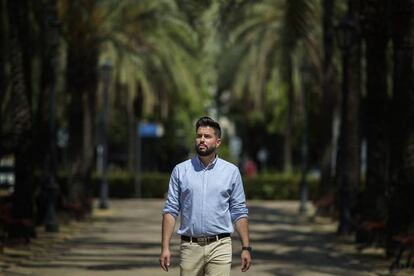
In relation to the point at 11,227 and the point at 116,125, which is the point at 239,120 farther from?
the point at 11,227

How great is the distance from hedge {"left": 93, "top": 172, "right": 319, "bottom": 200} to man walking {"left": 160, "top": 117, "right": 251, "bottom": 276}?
41.8 meters

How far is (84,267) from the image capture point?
53.1ft

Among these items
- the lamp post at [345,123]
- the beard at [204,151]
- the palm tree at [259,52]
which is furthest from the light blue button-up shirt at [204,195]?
the palm tree at [259,52]

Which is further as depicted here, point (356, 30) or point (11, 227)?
point (356, 30)

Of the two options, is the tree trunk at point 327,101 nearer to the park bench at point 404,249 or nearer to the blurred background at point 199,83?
the blurred background at point 199,83

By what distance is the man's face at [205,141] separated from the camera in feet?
25.4

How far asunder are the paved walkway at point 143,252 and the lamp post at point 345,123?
Answer: 2.05ft

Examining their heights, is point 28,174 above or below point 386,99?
below

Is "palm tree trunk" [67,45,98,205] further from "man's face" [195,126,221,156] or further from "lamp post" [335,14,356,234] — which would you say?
"man's face" [195,126,221,156]

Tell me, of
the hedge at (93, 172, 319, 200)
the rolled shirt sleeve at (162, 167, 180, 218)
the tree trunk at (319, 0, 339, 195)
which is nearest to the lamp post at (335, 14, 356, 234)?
the tree trunk at (319, 0, 339, 195)

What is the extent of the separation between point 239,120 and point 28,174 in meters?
62.2

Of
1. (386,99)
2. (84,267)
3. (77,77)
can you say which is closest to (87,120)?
(77,77)

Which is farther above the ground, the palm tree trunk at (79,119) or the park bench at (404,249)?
the palm tree trunk at (79,119)

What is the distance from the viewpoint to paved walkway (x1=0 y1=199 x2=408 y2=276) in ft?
52.2
